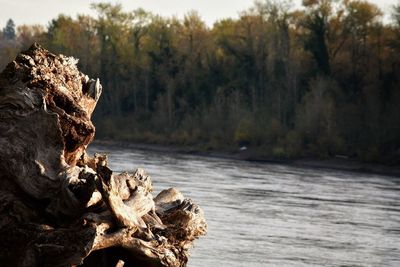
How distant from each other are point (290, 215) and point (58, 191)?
18566 mm

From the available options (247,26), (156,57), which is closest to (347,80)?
(247,26)

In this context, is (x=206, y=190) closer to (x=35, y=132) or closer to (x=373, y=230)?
(x=373, y=230)

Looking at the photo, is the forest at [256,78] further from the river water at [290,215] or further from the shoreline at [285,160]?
the river water at [290,215]

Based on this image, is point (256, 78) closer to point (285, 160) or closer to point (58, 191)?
point (285, 160)

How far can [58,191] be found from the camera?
442 inches

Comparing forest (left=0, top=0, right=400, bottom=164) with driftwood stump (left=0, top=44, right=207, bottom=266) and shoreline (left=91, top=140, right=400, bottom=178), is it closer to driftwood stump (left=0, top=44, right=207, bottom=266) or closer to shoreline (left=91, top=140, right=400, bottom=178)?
shoreline (left=91, top=140, right=400, bottom=178)

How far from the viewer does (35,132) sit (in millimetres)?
11500

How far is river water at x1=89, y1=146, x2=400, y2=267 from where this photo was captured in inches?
814

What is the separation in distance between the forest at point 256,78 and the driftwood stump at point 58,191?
46233 mm

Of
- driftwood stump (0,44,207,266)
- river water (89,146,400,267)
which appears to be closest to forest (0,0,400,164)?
river water (89,146,400,267)

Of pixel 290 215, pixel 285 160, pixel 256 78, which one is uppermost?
pixel 256 78

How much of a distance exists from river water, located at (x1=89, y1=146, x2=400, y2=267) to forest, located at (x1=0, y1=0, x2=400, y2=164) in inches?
494

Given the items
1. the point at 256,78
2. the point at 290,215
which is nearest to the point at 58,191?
the point at 290,215

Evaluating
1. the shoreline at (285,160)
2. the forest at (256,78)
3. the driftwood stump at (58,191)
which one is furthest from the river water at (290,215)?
the forest at (256,78)
